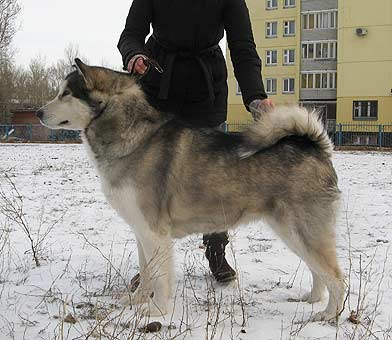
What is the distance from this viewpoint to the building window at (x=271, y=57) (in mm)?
40344

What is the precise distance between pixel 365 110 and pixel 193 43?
115ft

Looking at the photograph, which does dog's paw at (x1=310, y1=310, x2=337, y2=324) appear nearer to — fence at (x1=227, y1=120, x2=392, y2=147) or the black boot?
the black boot

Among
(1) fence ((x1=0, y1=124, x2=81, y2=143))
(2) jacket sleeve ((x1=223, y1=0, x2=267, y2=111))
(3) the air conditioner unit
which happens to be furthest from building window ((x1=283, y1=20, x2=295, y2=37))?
(2) jacket sleeve ((x1=223, y1=0, x2=267, y2=111))

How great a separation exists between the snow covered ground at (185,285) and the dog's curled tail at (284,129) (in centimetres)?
96

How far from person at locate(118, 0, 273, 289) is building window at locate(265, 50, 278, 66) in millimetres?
37259

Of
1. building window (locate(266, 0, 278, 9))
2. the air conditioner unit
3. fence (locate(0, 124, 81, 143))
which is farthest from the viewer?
building window (locate(266, 0, 278, 9))

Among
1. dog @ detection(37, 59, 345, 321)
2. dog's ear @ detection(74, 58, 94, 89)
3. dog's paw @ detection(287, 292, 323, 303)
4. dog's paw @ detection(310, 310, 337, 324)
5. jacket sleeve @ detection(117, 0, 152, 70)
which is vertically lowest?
dog's paw @ detection(287, 292, 323, 303)

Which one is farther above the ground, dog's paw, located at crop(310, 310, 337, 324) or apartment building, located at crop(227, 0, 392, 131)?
apartment building, located at crop(227, 0, 392, 131)

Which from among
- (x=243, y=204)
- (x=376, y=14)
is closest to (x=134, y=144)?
(x=243, y=204)

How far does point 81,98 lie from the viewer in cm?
350

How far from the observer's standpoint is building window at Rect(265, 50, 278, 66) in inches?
1588

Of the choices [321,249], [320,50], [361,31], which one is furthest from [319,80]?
[321,249]

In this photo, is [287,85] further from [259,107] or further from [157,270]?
[157,270]

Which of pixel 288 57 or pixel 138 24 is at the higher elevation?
pixel 288 57
